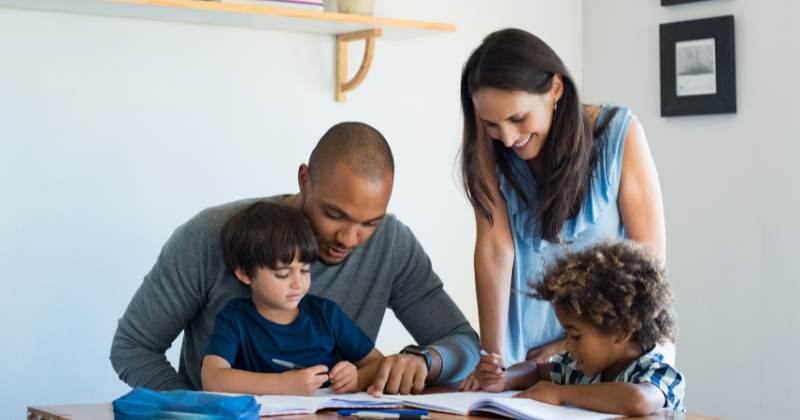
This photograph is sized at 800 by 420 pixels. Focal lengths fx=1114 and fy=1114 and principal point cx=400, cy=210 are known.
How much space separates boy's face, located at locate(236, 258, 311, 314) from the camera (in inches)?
74.9

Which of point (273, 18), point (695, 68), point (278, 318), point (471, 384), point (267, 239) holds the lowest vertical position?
point (471, 384)

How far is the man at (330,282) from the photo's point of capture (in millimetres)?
1930

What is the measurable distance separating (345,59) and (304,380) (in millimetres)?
1724

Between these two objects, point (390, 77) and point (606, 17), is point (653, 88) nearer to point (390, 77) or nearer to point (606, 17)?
point (606, 17)

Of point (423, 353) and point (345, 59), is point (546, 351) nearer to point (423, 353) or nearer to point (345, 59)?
point (423, 353)

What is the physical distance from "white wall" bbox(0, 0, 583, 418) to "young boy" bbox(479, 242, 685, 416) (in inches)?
60.4

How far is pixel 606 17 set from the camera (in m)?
3.84

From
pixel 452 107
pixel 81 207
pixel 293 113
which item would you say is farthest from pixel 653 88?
pixel 81 207

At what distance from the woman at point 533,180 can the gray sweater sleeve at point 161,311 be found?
52cm

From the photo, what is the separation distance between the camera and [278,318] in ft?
6.35

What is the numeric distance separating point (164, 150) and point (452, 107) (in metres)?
1.03

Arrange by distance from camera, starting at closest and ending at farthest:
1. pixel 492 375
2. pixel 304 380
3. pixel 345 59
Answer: pixel 304 380 < pixel 492 375 < pixel 345 59

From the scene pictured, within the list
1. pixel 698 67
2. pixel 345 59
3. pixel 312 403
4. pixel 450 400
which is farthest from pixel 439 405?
pixel 698 67

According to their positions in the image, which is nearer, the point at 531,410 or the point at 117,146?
the point at 531,410
